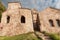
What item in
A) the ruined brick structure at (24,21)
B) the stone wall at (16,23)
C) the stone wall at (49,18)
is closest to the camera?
the stone wall at (16,23)

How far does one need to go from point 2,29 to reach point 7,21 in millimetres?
2220

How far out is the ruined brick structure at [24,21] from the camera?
1366 inches

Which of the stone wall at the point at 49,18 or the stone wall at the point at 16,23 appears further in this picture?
the stone wall at the point at 49,18

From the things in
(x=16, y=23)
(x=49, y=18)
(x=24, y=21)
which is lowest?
(x=16, y=23)

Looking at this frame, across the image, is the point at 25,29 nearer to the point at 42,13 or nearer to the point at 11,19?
the point at 11,19

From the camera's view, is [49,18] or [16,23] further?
[49,18]

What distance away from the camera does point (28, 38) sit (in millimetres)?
29516

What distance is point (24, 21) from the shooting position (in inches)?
1426

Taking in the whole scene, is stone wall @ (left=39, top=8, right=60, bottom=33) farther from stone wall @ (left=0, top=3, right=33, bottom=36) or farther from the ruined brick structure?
stone wall @ (left=0, top=3, right=33, bottom=36)

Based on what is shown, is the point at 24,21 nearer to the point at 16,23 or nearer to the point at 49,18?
the point at 16,23

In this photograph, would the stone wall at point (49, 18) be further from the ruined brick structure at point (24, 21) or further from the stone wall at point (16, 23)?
the stone wall at point (16, 23)

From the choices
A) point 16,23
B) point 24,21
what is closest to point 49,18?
point 24,21

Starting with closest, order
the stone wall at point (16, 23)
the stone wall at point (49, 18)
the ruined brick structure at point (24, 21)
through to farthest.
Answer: the stone wall at point (16, 23), the ruined brick structure at point (24, 21), the stone wall at point (49, 18)

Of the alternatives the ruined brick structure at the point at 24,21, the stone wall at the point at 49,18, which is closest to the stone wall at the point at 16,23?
the ruined brick structure at the point at 24,21
